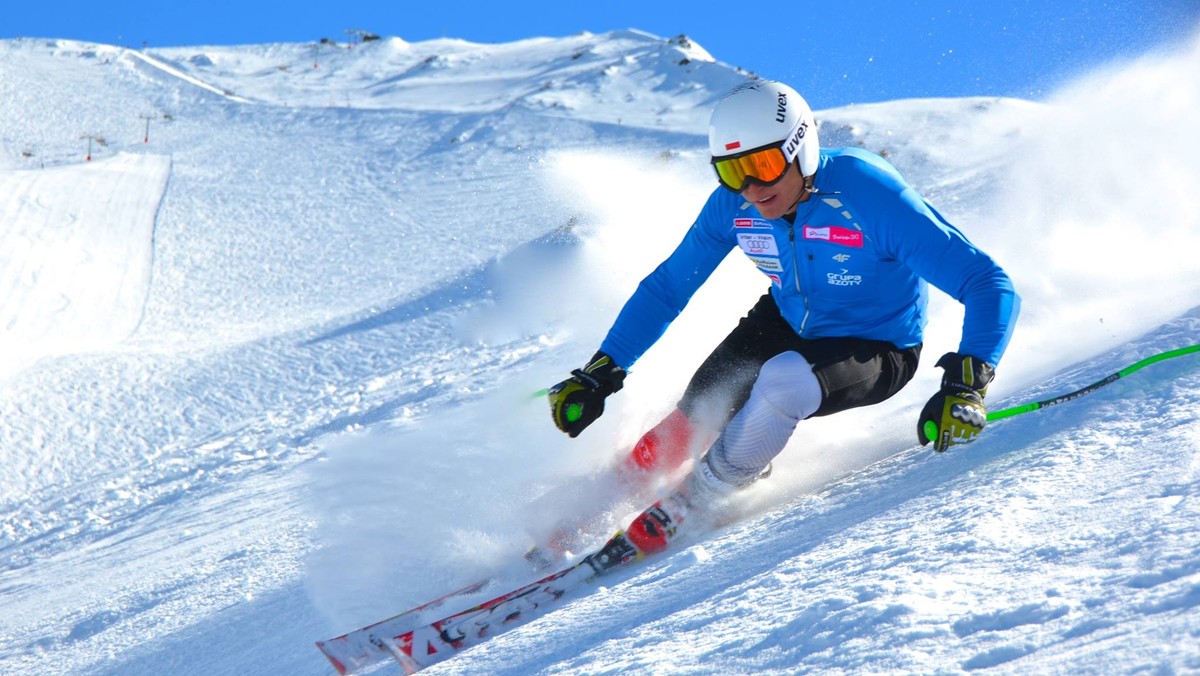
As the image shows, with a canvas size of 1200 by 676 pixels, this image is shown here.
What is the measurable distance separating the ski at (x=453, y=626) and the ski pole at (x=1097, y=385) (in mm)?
1222

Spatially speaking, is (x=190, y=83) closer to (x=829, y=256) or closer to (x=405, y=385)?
(x=405, y=385)

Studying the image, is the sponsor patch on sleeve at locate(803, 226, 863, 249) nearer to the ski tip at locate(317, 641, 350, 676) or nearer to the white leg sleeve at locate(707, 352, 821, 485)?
the white leg sleeve at locate(707, 352, 821, 485)

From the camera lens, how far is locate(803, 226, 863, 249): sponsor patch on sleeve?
3.46 meters

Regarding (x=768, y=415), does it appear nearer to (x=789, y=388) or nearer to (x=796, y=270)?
(x=789, y=388)

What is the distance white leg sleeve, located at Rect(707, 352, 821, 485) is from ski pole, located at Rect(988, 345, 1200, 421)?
1.93 feet

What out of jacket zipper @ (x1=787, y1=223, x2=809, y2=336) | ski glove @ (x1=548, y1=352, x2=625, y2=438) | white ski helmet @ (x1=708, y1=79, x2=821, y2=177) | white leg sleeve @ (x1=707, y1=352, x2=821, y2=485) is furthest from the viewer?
ski glove @ (x1=548, y1=352, x2=625, y2=438)

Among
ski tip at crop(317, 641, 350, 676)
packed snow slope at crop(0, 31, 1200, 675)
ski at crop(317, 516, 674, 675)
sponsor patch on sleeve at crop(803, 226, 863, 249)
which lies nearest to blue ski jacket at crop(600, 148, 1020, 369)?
sponsor patch on sleeve at crop(803, 226, 863, 249)

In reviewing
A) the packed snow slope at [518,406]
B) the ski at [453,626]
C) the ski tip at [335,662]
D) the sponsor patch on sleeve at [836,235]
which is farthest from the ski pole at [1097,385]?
the ski tip at [335,662]

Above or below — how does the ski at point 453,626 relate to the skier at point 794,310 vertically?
below

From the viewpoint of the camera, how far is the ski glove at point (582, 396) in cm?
375

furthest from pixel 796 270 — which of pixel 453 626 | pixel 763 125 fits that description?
pixel 453 626

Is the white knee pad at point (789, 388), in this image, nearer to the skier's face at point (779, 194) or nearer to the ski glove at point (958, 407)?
the ski glove at point (958, 407)

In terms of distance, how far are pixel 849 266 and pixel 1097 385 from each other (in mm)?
840

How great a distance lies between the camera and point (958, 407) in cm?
288
